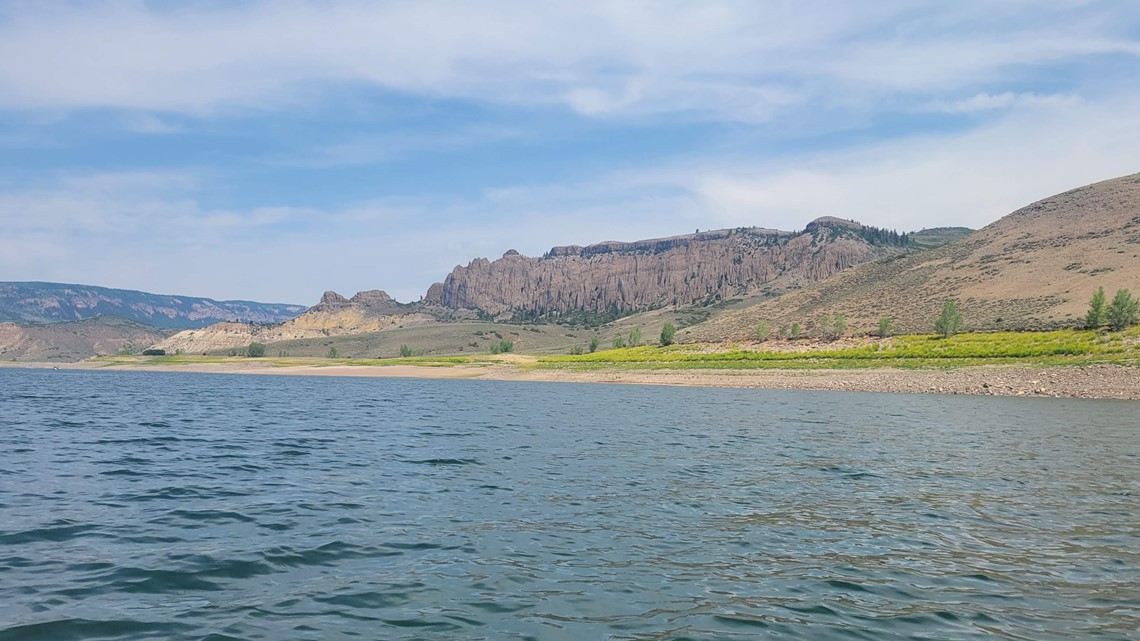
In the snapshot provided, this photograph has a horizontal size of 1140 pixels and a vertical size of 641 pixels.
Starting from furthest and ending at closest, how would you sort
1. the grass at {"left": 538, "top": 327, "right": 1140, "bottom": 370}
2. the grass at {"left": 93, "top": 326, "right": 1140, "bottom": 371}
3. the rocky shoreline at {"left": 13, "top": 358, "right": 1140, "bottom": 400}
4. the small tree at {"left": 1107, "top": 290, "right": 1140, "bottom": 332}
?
the small tree at {"left": 1107, "top": 290, "right": 1140, "bottom": 332}
the grass at {"left": 93, "top": 326, "right": 1140, "bottom": 371}
the grass at {"left": 538, "top": 327, "right": 1140, "bottom": 370}
the rocky shoreline at {"left": 13, "top": 358, "right": 1140, "bottom": 400}

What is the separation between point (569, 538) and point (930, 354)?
72.6 metres

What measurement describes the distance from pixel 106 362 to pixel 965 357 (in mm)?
206619

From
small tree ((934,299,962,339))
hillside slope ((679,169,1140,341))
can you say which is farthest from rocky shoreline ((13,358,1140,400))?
hillside slope ((679,169,1140,341))

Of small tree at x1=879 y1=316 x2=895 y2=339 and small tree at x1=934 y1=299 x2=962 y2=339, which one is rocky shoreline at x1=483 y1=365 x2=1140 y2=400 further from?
small tree at x1=879 y1=316 x2=895 y2=339

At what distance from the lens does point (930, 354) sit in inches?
2968

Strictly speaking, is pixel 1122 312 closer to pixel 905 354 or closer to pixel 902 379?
pixel 905 354

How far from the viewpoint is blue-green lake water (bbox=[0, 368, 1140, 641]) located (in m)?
9.13

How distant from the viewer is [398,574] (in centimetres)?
1095

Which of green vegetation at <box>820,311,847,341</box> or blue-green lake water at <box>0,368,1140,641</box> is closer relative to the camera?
blue-green lake water at <box>0,368,1140,641</box>

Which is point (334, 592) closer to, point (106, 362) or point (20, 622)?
point (20, 622)

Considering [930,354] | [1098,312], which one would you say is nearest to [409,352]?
[930,354]

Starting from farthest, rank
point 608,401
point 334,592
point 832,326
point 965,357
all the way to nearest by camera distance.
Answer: point 832,326 → point 965,357 → point 608,401 → point 334,592

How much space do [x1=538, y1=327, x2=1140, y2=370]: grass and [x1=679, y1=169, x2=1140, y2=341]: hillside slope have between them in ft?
38.6

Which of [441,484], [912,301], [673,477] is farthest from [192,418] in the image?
[912,301]
